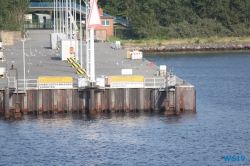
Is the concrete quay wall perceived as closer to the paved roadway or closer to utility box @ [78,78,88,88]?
utility box @ [78,78,88,88]

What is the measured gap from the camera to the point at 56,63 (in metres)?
92.8

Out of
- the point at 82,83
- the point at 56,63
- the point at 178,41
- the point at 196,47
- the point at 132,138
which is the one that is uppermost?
the point at 178,41

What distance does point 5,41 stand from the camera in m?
124

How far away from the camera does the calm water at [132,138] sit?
2136 inches

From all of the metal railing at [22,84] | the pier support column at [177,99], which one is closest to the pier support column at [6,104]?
the metal railing at [22,84]

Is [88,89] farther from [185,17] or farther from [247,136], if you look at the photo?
[185,17]

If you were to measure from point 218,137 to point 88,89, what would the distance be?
12.8 m

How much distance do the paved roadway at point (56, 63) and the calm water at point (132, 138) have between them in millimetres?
7726

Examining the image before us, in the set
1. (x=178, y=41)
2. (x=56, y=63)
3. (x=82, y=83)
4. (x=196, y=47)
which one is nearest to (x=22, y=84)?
(x=82, y=83)

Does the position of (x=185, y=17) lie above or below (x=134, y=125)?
above

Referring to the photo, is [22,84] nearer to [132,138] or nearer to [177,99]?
[177,99]

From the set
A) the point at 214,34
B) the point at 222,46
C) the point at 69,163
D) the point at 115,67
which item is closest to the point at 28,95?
the point at 69,163

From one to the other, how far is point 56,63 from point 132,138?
34618mm

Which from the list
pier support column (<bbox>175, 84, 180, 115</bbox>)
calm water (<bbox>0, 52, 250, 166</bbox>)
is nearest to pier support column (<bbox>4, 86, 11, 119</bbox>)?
calm water (<bbox>0, 52, 250, 166</bbox>)
